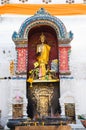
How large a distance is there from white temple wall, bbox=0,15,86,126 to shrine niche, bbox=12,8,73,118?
1.92 ft

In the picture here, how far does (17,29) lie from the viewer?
50.5ft

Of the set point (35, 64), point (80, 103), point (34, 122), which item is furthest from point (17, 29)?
point (34, 122)

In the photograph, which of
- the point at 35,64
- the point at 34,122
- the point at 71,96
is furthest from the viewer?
the point at 35,64

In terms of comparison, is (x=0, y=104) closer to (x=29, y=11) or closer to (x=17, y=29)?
(x=17, y=29)

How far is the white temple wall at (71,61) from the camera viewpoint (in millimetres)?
13906

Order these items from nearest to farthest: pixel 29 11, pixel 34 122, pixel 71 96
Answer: pixel 34 122 < pixel 71 96 < pixel 29 11

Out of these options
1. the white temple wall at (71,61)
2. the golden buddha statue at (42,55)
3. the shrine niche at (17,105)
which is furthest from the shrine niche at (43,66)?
the shrine niche at (17,105)

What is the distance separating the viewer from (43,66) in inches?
573

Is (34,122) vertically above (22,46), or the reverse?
(22,46)

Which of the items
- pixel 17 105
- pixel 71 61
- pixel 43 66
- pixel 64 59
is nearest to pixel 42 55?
pixel 43 66

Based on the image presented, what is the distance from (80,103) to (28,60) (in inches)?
129

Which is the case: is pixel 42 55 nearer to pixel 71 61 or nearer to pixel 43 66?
pixel 43 66

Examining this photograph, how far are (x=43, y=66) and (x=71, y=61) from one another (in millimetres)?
1425

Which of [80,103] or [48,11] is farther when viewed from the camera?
[48,11]
